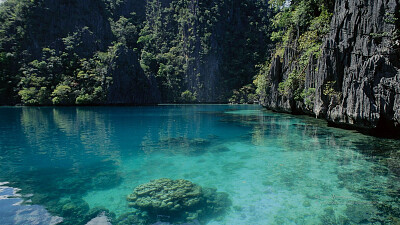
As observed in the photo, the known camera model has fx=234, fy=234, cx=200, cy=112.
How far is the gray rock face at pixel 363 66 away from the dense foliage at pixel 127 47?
185 feet

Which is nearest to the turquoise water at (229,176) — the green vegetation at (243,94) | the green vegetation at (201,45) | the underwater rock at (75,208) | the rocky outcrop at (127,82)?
the underwater rock at (75,208)

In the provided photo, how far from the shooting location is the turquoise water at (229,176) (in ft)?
16.9

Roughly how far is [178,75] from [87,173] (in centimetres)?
7666

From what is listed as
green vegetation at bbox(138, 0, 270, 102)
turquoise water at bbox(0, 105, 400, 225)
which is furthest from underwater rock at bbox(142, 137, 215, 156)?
green vegetation at bbox(138, 0, 270, 102)

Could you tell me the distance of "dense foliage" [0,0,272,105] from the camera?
61.4 m

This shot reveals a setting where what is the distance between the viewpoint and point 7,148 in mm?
11742

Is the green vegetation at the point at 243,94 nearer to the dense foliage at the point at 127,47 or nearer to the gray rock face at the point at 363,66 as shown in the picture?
the dense foliage at the point at 127,47

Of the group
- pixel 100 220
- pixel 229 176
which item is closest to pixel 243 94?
pixel 229 176

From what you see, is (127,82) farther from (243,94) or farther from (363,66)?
(363,66)

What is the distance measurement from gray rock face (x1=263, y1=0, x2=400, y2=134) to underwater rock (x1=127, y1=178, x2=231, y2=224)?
9.29 meters

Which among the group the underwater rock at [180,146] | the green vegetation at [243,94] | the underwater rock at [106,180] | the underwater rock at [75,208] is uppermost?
the green vegetation at [243,94]

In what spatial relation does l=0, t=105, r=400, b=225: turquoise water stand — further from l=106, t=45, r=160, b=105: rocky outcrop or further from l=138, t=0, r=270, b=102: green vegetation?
l=138, t=0, r=270, b=102: green vegetation

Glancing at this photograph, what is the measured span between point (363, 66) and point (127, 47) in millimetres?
71030

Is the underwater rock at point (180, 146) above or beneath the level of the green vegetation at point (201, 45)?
beneath
